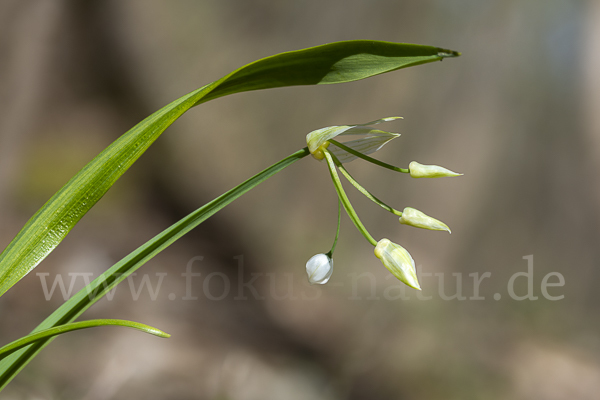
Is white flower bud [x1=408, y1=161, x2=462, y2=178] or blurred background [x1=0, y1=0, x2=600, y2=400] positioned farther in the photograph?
blurred background [x1=0, y1=0, x2=600, y2=400]

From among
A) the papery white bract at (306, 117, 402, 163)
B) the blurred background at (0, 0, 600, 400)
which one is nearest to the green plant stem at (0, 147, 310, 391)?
the papery white bract at (306, 117, 402, 163)

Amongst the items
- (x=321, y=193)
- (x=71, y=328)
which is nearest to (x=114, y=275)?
(x=71, y=328)

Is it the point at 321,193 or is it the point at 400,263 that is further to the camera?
the point at 321,193

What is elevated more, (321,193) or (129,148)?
(321,193)

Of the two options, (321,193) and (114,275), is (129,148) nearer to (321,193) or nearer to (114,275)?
(114,275)

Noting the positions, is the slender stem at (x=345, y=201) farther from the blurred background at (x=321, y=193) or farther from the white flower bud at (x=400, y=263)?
the blurred background at (x=321, y=193)

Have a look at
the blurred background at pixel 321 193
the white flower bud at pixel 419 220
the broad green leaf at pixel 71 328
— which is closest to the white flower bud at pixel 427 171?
the white flower bud at pixel 419 220

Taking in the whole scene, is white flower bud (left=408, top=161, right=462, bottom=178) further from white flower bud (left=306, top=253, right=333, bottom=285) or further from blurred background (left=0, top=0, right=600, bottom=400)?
blurred background (left=0, top=0, right=600, bottom=400)
